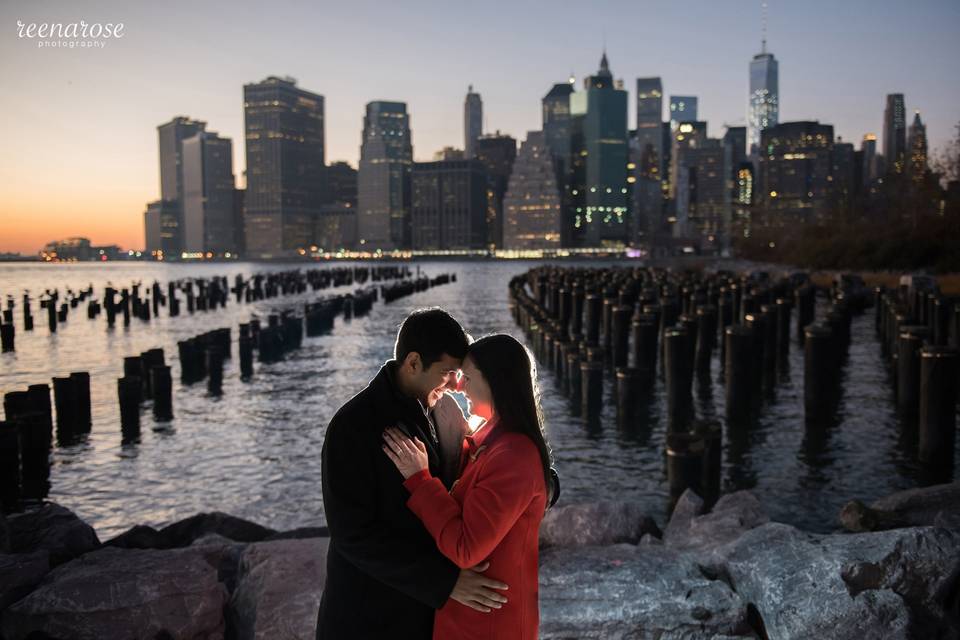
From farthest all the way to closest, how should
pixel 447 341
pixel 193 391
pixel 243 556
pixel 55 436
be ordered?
1. pixel 193 391
2. pixel 55 436
3. pixel 243 556
4. pixel 447 341

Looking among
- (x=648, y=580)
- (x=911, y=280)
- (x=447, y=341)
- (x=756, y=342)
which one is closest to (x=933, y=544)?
(x=648, y=580)

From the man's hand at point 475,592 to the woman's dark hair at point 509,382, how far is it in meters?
0.46

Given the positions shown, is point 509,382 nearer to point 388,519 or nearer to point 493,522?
point 493,522

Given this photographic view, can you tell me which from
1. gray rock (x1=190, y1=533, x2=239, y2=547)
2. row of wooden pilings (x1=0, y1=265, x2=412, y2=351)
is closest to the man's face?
gray rock (x1=190, y1=533, x2=239, y2=547)

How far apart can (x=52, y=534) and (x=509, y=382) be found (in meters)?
5.54

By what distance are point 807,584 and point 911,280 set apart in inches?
1165

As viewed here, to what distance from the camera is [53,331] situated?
34.1m

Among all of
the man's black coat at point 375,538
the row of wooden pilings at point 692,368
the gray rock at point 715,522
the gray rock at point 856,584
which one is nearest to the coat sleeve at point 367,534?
the man's black coat at point 375,538

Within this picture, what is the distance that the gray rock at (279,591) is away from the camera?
5164 millimetres

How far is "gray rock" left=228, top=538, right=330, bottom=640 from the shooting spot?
16.9 feet

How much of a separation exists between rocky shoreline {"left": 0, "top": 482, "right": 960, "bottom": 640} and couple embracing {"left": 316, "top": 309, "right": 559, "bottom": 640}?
7.49ft

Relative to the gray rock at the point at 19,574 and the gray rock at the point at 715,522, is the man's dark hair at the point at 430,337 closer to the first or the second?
the gray rock at the point at 19,574

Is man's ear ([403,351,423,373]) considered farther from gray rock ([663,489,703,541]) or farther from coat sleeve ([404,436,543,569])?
gray rock ([663,489,703,541])

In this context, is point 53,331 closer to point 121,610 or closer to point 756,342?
point 756,342
